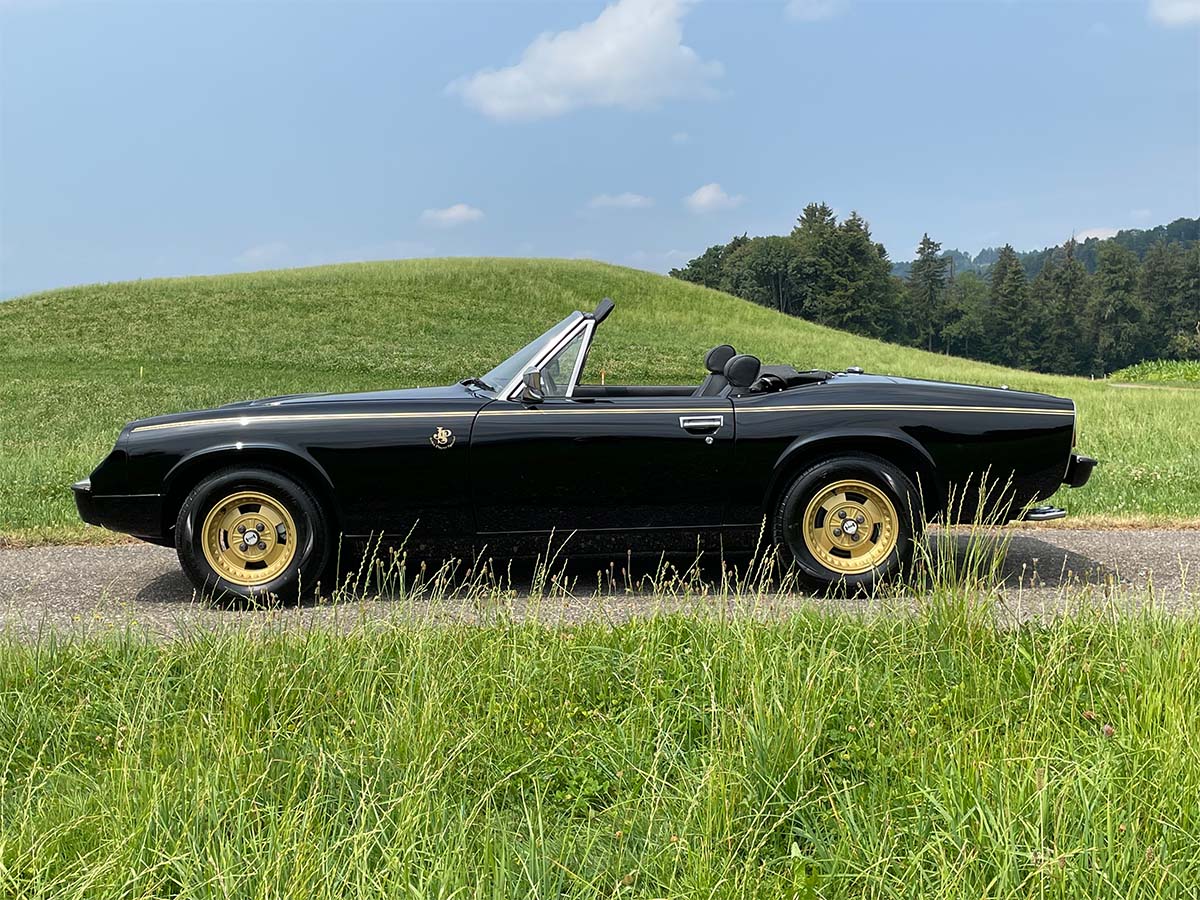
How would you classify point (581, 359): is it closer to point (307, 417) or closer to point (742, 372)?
point (742, 372)

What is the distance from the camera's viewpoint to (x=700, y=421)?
4512 mm

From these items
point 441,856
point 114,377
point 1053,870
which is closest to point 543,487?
point 441,856

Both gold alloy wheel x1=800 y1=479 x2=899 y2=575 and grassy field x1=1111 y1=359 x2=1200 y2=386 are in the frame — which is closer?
gold alloy wheel x1=800 y1=479 x2=899 y2=575

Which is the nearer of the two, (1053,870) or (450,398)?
(1053,870)

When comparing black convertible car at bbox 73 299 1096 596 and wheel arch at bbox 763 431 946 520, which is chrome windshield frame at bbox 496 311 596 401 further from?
wheel arch at bbox 763 431 946 520

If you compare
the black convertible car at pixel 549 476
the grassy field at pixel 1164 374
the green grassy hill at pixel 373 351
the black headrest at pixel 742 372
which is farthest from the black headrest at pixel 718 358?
the grassy field at pixel 1164 374

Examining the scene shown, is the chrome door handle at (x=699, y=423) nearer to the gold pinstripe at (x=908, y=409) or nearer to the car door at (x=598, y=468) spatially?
the car door at (x=598, y=468)

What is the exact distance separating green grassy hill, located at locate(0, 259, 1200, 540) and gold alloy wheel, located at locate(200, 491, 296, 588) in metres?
2.58

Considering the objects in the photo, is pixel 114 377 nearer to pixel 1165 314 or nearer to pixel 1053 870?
pixel 1053 870

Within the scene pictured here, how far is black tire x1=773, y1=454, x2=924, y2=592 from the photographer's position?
177 inches

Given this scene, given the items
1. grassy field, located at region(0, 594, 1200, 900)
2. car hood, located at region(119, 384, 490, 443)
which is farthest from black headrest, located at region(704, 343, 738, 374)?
grassy field, located at region(0, 594, 1200, 900)

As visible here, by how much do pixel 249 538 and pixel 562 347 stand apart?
189 centimetres

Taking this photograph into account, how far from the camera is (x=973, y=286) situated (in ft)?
417

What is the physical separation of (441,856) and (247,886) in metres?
0.44
